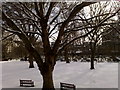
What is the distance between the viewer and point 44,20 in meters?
12.5

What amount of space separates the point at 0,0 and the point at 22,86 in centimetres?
620

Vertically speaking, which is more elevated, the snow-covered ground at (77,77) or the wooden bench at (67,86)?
the wooden bench at (67,86)

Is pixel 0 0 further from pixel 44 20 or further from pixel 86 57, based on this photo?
pixel 86 57

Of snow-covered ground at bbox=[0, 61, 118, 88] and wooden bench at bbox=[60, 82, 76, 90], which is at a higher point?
wooden bench at bbox=[60, 82, 76, 90]

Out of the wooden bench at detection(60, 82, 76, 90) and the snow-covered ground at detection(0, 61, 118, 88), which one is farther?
the snow-covered ground at detection(0, 61, 118, 88)

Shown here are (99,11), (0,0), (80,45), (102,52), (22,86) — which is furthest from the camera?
(80,45)

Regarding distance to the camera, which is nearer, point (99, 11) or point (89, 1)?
point (89, 1)

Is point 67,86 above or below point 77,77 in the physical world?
above

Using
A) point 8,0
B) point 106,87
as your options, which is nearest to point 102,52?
point 106,87

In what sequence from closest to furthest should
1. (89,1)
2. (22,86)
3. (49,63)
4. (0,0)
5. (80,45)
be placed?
(89,1) < (0,0) < (49,63) < (22,86) < (80,45)

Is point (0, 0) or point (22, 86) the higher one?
point (0, 0)

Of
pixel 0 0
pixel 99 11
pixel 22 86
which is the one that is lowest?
pixel 22 86

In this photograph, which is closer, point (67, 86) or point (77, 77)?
point (67, 86)

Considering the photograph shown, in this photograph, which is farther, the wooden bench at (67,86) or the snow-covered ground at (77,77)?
the snow-covered ground at (77,77)
